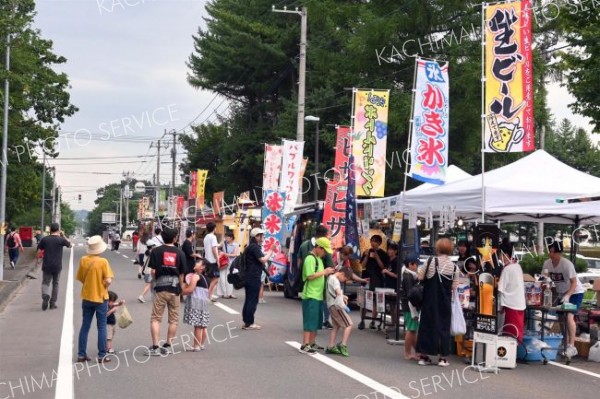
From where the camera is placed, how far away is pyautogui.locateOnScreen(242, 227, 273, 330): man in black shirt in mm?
14117

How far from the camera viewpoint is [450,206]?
1375 cm

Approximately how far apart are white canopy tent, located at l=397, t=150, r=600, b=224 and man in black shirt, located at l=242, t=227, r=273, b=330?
278cm

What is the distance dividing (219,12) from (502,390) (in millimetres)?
40501

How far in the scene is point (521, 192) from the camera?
1305 centimetres

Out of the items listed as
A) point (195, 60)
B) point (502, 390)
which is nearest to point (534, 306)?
point (502, 390)

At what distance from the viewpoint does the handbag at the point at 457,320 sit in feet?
37.5

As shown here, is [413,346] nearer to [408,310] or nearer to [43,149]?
[408,310]

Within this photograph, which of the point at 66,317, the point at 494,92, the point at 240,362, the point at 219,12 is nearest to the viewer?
the point at 240,362

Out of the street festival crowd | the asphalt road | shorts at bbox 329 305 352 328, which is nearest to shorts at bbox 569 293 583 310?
the street festival crowd

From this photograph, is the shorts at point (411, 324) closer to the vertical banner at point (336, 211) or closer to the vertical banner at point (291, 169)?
the vertical banner at point (336, 211)

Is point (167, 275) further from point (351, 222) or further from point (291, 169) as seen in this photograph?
point (291, 169)

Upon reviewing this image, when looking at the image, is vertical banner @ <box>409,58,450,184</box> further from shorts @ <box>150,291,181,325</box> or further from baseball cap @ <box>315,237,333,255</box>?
shorts @ <box>150,291,181,325</box>

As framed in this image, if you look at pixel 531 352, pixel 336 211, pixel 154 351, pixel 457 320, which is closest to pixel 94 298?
pixel 154 351

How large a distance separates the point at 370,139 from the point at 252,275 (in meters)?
8.00
